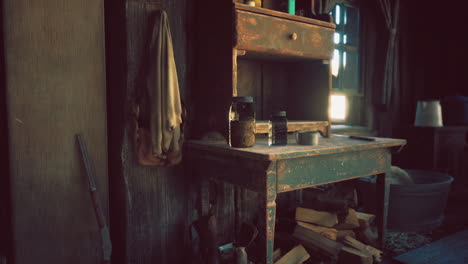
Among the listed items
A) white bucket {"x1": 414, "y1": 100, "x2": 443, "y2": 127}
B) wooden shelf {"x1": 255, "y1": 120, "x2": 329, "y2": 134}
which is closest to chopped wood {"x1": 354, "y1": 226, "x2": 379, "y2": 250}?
wooden shelf {"x1": 255, "y1": 120, "x2": 329, "y2": 134}

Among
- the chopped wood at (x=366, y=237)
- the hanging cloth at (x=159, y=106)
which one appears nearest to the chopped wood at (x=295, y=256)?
the chopped wood at (x=366, y=237)

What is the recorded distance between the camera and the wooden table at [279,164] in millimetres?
1656

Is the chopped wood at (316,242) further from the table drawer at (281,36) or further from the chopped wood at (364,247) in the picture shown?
the table drawer at (281,36)

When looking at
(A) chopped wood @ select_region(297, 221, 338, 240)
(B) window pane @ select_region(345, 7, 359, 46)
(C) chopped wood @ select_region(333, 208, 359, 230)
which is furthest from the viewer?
(B) window pane @ select_region(345, 7, 359, 46)

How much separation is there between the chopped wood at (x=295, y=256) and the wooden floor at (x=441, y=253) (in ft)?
2.48

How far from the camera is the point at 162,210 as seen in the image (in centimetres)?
212

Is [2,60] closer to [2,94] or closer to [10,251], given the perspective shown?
[2,94]

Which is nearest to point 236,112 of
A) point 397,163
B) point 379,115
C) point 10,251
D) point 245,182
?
point 245,182

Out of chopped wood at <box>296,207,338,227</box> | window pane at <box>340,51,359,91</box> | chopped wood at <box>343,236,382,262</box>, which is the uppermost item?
window pane at <box>340,51,359,91</box>

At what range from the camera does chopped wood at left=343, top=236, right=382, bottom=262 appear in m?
2.32

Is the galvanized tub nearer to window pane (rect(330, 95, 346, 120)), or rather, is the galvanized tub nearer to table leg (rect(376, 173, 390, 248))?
table leg (rect(376, 173, 390, 248))

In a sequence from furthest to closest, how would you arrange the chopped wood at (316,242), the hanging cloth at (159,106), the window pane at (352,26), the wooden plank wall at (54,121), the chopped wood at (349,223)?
1. the window pane at (352,26)
2. the chopped wood at (349,223)
3. the chopped wood at (316,242)
4. the hanging cloth at (159,106)
5. the wooden plank wall at (54,121)

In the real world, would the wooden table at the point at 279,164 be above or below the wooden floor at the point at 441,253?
above

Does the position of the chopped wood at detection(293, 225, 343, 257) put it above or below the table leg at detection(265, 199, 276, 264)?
below
